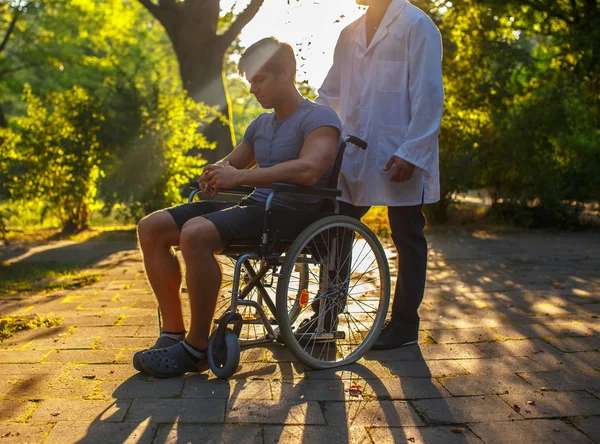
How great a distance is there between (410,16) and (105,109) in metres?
6.36

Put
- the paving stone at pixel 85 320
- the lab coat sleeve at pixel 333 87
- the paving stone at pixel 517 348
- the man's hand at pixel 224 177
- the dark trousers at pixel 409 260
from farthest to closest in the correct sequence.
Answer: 1. the paving stone at pixel 85 320
2. the lab coat sleeve at pixel 333 87
3. the dark trousers at pixel 409 260
4. the paving stone at pixel 517 348
5. the man's hand at pixel 224 177

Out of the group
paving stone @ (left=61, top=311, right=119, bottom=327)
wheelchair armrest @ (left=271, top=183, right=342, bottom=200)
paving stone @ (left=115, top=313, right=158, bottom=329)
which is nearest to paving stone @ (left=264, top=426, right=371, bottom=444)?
wheelchair armrest @ (left=271, top=183, right=342, bottom=200)

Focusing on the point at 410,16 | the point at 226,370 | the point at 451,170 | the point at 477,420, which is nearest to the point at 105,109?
the point at 451,170

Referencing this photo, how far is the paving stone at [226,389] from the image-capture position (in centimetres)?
289

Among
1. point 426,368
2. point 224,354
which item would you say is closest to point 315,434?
point 224,354

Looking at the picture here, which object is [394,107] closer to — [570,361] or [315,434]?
[570,361]

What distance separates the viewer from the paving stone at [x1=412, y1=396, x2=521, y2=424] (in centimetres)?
267

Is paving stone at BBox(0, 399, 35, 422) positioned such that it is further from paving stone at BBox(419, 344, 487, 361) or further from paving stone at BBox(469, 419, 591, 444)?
paving stone at BBox(419, 344, 487, 361)

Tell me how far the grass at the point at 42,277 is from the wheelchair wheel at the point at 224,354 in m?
2.72

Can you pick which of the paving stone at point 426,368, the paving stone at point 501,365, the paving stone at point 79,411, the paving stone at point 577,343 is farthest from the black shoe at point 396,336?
the paving stone at point 79,411

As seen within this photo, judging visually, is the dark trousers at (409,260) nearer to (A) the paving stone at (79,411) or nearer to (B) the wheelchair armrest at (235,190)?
(B) the wheelchair armrest at (235,190)

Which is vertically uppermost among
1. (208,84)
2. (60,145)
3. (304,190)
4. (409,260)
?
(208,84)

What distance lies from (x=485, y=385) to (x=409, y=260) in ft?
3.09

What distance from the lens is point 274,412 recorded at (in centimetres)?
271
